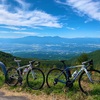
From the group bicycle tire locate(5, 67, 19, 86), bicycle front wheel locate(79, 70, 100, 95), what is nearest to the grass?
bicycle front wheel locate(79, 70, 100, 95)

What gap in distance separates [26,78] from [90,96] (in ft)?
11.5

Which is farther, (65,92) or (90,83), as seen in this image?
(90,83)

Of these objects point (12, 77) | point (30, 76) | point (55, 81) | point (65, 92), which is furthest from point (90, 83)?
point (12, 77)

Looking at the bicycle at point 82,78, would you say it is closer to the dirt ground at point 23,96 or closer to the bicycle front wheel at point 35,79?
the bicycle front wheel at point 35,79

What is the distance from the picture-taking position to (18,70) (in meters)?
11.2

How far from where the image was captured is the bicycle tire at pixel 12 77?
11.4 m

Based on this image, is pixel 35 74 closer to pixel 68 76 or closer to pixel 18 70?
pixel 18 70

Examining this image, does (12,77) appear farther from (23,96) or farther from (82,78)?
(82,78)

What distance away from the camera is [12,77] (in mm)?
11469

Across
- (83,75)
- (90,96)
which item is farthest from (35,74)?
(90,96)

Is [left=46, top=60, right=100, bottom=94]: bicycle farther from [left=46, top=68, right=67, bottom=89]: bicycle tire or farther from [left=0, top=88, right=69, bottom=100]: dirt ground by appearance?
[left=0, top=88, right=69, bottom=100]: dirt ground

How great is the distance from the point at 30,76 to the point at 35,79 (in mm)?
320

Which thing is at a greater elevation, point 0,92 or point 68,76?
point 68,76

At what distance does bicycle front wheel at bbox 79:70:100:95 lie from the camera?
888cm
